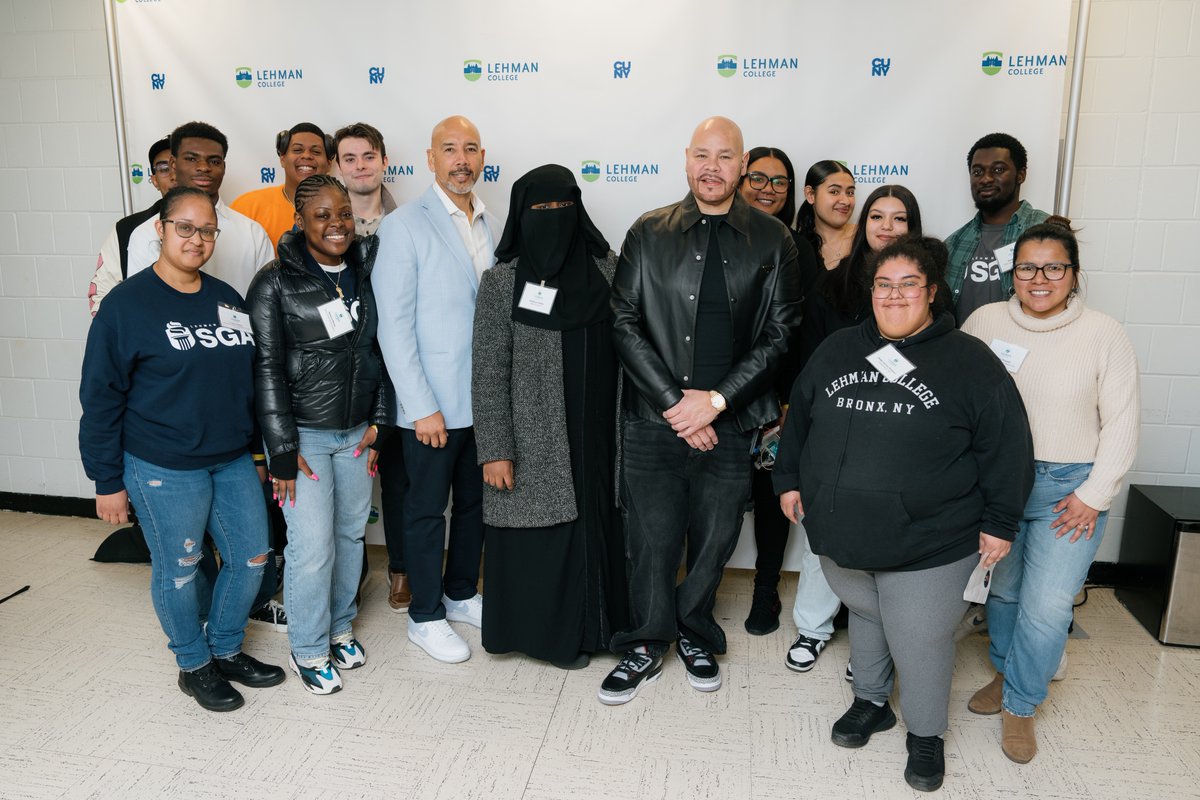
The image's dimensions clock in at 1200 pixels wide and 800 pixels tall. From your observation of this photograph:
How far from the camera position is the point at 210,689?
2639 mm

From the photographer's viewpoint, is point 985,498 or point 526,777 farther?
point 526,777

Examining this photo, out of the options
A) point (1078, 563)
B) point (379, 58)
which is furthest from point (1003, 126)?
point (379, 58)

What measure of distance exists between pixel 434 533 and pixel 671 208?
4.46 ft

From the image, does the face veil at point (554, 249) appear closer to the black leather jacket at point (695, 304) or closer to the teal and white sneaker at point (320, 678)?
the black leather jacket at point (695, 304)

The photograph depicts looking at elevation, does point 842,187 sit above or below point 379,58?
below

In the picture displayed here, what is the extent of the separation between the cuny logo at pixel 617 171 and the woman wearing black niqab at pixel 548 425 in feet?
2.80

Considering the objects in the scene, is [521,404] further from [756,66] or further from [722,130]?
[756,66]

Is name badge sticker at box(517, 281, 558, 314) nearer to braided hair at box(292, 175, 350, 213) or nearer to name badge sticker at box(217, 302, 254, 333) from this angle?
braided hair at box(292, 175, 350, 213)

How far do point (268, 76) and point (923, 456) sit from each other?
124 inches

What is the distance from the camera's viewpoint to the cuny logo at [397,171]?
367 centimetres

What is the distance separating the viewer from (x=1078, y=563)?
7.57 feet

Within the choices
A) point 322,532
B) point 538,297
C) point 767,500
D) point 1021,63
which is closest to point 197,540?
point 322,532

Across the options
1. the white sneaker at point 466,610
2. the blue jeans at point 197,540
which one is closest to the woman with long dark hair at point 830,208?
the white sneaker at point 466,610

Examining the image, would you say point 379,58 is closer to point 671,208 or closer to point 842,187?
point 671,208
